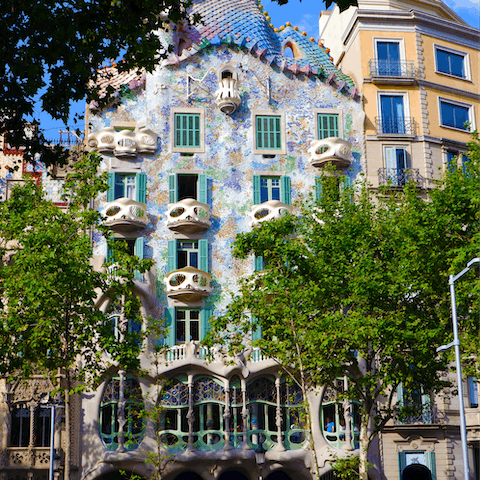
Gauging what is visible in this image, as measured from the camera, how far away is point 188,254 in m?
34.8

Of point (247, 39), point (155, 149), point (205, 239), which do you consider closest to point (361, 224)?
point (205, 239)

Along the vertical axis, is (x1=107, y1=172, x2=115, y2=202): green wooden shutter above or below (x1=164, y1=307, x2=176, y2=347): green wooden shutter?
above

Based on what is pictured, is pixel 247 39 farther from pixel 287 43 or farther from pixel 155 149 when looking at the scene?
pixel 155 149

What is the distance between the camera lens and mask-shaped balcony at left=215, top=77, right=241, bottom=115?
36312 mm

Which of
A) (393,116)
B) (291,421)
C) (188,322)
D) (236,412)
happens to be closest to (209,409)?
(236,412)

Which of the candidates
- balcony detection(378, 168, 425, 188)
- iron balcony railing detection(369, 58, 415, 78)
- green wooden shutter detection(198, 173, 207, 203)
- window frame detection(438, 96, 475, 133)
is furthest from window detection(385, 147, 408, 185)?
green wooden shutter detection(198, 173, 207, 203)

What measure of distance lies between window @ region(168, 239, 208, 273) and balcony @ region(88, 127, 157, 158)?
4363 millimetres

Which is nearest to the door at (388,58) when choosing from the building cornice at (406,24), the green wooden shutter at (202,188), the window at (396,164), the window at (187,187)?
the building cornice at (406,24)

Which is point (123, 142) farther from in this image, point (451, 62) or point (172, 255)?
point (451, 62)

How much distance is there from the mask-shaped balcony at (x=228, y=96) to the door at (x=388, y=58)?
7042mm

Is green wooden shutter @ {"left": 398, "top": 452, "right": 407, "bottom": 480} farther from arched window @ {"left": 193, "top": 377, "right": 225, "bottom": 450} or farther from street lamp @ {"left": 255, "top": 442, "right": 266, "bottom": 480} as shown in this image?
arched window @ {"left": 193, "top": 377, "right": 225, "bottom": 450}

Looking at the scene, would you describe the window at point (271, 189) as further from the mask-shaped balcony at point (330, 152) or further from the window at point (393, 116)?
the window at point (393, 116)

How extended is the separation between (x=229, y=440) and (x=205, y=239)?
8.39 meters

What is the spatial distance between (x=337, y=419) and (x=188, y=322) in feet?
23.6
